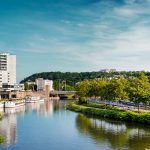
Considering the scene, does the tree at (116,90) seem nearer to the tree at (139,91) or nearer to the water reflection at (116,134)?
the tree at (139,91)

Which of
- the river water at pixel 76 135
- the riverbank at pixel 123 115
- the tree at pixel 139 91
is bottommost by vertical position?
the river water at pixel 76 135

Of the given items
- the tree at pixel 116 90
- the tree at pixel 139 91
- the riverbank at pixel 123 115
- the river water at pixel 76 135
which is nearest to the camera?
the river water at pixel 76 135

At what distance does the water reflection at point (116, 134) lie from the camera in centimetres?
5033

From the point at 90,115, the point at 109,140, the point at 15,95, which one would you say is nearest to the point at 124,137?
the point at 109,140

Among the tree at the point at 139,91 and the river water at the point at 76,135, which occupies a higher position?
the tree at the point at 139,91

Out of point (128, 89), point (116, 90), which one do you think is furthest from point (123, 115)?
point (116, 90)

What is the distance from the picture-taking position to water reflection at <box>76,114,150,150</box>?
50.3 metres

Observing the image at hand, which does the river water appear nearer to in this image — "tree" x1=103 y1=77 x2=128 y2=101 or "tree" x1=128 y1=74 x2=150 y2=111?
"tree" x1=128 y1=74 x2=150 y2=111

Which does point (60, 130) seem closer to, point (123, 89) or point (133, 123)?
point (133, 123)

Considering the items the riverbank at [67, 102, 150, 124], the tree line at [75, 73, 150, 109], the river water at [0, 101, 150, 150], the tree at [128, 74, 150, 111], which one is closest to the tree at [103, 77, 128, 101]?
the tree line at [75, 73, 150, 109]

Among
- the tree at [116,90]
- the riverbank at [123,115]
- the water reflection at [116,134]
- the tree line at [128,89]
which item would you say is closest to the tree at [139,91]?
the tree line at [128,89]

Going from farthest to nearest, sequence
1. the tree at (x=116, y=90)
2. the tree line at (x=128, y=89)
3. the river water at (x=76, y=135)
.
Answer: the tree at (x=116, y=90)
the tree line at (x=128, y=89)
the river water at (x=76, y=135)

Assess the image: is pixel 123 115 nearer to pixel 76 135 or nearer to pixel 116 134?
pixel 116 134

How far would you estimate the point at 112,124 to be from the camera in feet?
231
